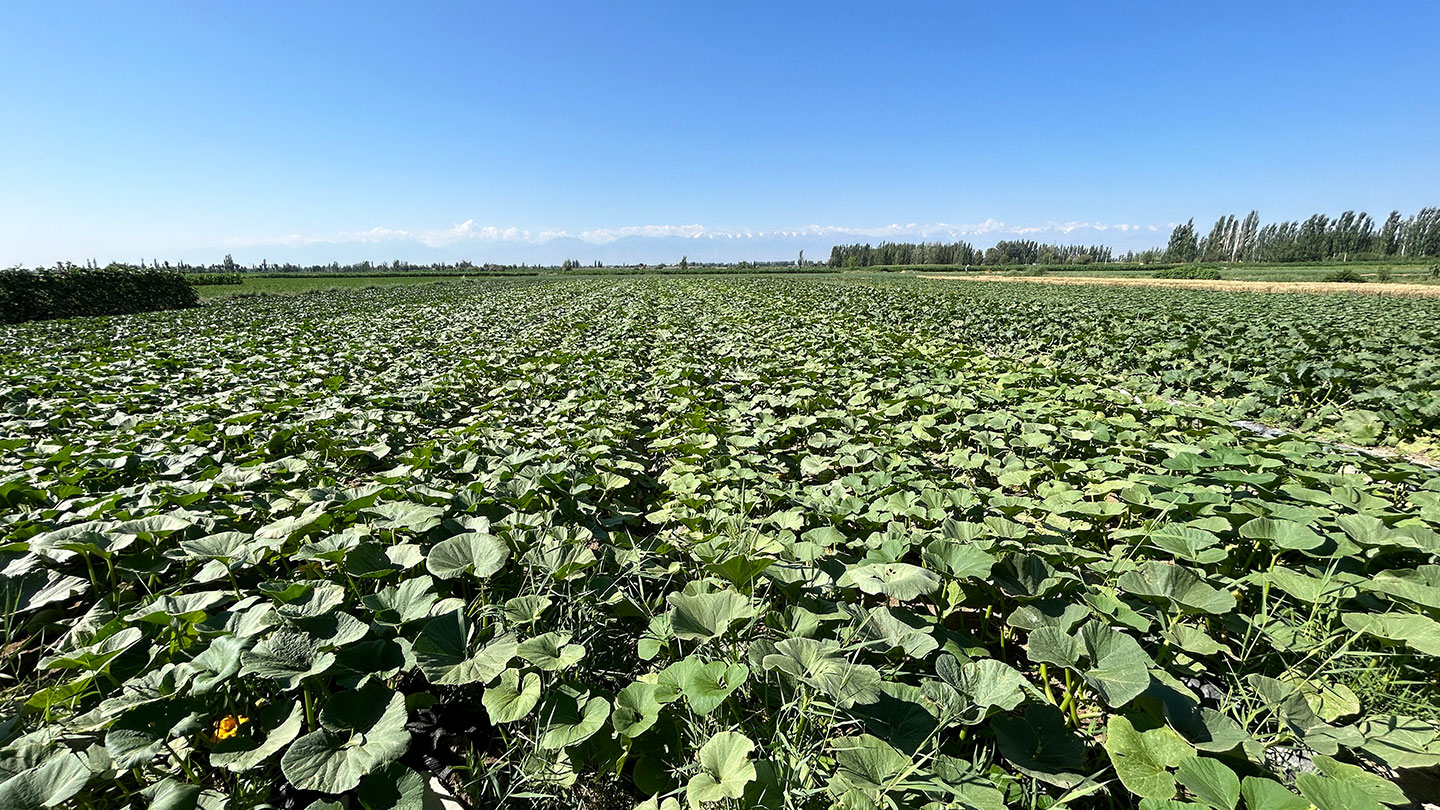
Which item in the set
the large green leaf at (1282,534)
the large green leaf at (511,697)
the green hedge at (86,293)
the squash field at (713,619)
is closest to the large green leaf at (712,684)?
the squash field at (713,619)

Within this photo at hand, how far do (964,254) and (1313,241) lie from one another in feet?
156

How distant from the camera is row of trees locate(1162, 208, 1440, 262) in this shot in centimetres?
7056

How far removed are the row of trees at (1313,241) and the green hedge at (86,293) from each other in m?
118

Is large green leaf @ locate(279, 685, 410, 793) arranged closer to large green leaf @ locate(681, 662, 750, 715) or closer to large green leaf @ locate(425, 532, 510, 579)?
large green leaf @ locate(425, 532, 510, 579)

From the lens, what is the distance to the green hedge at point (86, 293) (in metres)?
18.1

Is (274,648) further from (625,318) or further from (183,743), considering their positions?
(625,318)

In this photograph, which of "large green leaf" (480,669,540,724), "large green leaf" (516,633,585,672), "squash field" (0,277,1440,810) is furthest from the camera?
"large green leaf" (516,633,585,672)

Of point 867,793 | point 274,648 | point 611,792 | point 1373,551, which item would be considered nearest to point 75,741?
point 274,648

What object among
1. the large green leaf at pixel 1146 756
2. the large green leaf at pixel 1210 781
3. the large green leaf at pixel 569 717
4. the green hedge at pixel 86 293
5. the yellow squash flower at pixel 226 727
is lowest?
the yellow squash flower at pixel 226 727

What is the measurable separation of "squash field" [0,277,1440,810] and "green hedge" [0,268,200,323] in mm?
22890

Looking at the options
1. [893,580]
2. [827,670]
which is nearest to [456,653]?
[827,670]

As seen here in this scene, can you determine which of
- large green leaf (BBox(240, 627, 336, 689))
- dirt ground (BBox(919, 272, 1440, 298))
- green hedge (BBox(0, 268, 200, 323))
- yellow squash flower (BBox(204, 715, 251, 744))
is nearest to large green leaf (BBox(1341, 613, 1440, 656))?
large green leaf (BBox(240, 627, 336, 689))

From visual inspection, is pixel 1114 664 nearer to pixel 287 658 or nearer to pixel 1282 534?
pixel 1282 534

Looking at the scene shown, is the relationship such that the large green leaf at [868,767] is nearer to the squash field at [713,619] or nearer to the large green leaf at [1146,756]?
the squash field at [713,619]
